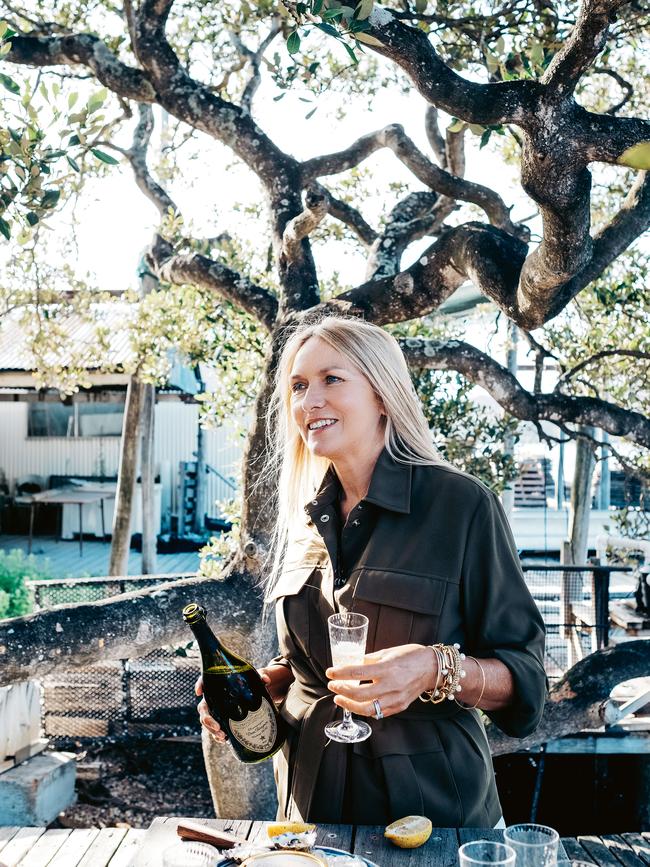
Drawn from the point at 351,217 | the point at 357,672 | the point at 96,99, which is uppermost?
the point at 351,217

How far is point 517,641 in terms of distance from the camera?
212cm

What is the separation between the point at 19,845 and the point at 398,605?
97.8 inches

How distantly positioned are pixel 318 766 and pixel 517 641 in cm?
60

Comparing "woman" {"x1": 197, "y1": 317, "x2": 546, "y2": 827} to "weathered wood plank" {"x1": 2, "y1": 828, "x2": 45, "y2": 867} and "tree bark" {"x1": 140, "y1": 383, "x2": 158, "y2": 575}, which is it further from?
"tree bark" {"x1": 140, "y1": 383, "x2": 158, "y2": 575}

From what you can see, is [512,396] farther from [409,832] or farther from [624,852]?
[409,832]

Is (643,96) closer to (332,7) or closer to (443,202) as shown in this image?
(443,202)

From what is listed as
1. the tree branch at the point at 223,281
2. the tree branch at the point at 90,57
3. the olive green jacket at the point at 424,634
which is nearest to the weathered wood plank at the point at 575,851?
the olive green jacket at the point at 424,634

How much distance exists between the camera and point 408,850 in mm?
1946

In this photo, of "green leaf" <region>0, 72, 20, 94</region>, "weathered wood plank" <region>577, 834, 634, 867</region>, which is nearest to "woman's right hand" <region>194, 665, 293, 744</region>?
"weathered wood plank" <region>577, 834, 634, 867</region>

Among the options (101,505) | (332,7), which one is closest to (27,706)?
(332,7)

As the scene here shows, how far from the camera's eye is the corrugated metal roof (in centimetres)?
731

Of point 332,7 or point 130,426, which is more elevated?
point 332,7

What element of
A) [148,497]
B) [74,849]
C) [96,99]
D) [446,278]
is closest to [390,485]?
[96,99]

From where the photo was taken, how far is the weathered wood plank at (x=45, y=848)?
364 cm
